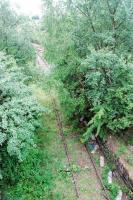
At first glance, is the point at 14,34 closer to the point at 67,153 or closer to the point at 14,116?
the point at 67,153

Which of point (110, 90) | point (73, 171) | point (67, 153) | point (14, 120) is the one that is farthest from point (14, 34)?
point (73, 171)

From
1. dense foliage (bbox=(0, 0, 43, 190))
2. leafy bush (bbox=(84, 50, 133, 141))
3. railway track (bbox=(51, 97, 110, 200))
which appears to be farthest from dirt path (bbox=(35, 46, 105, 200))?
dense foliage (bbox=(0, 0, 43, 190))

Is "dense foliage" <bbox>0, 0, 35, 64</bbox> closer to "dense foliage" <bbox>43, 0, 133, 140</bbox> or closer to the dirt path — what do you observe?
"dense foliage" <bbox>43, 0, 133, 140</bbox>

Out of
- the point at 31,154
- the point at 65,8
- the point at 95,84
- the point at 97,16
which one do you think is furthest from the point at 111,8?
the point at 31,154

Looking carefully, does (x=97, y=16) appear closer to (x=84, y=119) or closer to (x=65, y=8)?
(x=65, y=8)

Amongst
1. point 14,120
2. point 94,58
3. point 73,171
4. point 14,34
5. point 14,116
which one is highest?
point 94,58

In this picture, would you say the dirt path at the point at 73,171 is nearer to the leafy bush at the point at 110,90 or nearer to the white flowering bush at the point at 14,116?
the leafy bush at the point at 110,90
